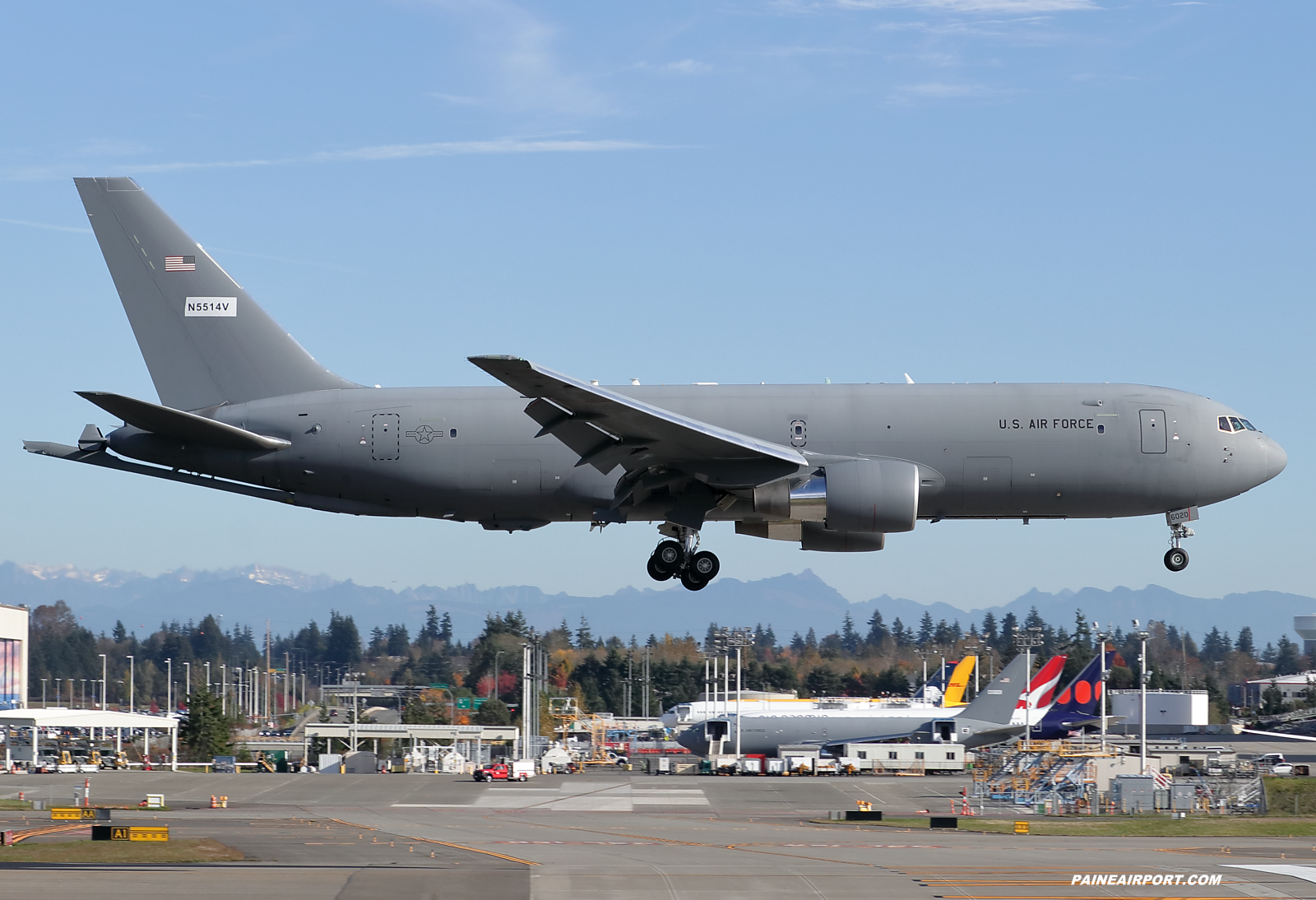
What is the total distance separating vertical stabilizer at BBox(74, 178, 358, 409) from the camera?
38.8 metres

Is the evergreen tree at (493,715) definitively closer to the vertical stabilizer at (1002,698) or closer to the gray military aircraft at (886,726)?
the gray military aircraft at (886,726)

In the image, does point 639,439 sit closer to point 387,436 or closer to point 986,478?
point 387,436

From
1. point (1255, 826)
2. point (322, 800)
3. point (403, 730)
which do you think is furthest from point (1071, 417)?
point (403, 730)

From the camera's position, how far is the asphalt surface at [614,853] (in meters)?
33.0

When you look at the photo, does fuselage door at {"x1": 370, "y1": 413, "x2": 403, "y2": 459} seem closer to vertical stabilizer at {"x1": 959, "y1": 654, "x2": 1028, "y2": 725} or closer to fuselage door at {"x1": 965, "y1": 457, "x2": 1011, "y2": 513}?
fuselage door at {"x1": 965, "y1": 457, "x2": 1011, "y2": 513}

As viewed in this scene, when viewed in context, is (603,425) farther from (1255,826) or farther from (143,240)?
(1255,826)

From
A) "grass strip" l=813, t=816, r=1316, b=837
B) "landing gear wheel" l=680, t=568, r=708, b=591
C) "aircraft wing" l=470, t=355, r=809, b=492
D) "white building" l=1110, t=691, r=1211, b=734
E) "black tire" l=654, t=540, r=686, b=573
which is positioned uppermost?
"aircraft wing" l=470, t=355, r=809, b=492

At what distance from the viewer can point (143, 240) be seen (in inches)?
1551

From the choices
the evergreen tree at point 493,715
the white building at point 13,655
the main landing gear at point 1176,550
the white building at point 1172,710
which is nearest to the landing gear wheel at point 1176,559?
the main landing gear at point 1176,550

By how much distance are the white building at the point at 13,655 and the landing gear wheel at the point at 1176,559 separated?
138 m

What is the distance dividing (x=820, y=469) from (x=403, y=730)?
2967 inches

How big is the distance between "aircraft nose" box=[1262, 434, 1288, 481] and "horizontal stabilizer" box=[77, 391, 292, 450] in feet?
82.3

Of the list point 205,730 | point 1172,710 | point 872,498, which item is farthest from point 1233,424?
point 1172,710

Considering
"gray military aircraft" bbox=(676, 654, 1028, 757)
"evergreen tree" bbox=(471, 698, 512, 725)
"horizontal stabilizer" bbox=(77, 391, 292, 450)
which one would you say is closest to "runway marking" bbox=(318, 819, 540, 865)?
"horizontal stabilizer" bbox=(77, 391, 292, 450)
